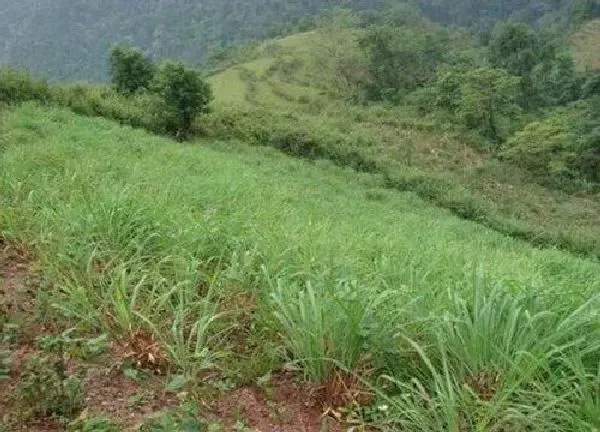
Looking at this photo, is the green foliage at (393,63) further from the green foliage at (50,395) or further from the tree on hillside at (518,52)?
the green foliage at (50,395)

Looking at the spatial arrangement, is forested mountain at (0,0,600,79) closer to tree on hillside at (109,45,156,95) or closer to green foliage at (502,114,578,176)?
green foliage at (502,114,578,176)

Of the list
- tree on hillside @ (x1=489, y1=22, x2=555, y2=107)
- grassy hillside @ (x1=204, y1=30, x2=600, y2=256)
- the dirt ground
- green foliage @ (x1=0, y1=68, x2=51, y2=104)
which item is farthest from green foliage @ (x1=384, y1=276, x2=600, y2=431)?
tree on hillside @ (x1=489, y1=22, x2=555, y2=107)

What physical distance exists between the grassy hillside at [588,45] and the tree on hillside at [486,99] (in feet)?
66.2

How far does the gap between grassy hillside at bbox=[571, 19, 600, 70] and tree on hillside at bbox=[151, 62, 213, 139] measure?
36716mm

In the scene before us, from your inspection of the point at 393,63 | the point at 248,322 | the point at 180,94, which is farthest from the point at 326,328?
the point at 393,63

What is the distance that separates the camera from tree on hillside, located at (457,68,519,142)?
1195 inches

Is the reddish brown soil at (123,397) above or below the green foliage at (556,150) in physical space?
above

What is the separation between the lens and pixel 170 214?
4.15m

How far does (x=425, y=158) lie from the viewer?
87.4 ft

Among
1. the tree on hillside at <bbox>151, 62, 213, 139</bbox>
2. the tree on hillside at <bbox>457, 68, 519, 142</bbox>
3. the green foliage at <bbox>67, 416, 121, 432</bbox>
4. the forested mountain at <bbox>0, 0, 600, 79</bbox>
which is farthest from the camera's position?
the forested mountain at <bbox>0, 0, 600, 79</bbox>

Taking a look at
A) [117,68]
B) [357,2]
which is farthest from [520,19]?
[117,68]

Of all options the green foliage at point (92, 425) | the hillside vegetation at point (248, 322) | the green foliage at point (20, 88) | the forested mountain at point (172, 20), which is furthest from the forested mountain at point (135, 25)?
the green foliage at point (92, 425)

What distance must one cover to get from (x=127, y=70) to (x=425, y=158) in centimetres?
1256

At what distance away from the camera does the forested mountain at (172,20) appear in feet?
224
